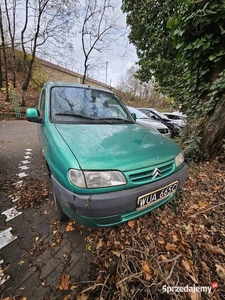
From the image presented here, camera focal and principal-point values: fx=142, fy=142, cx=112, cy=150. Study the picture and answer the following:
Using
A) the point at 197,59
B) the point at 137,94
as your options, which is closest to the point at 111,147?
the point at 197,59

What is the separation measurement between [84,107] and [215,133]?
2.45 metres

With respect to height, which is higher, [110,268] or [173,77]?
[173,77]

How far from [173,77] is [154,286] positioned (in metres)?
4.89

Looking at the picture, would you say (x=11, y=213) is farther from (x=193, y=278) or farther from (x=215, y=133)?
(x=215, y=133)

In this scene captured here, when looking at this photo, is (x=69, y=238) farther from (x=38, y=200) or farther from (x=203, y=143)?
(x=203, y=143)

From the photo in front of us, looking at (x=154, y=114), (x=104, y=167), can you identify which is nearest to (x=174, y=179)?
(x=104, y=167)

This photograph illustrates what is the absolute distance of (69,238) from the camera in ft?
5.38

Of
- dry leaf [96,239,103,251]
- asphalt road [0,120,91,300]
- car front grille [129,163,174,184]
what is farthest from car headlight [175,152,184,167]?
asphalt road [0,120,91,300]

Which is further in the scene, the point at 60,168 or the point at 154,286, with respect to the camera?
the point at 60,168

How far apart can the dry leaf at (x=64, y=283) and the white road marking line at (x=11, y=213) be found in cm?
110

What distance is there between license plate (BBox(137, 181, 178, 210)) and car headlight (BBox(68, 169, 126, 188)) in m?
0.28

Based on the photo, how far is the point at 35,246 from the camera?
153 cm

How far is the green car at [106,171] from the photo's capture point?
116 centimetres

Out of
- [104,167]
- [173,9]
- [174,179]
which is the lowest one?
[174,179]
